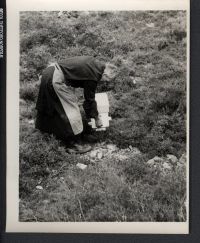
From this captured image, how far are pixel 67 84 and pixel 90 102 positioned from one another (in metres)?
0.10

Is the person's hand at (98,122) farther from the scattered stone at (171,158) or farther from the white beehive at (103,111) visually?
the scattered stone at (171,158)

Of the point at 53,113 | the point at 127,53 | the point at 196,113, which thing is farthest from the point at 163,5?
the point at 53,113

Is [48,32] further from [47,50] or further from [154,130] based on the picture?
[154,130]

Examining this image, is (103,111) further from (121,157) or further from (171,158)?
(171,158)

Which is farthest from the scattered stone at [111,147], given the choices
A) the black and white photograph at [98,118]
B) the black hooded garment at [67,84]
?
the black hooded garment at [67,84]

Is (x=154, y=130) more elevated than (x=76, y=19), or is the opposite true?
(x=76, y=19)

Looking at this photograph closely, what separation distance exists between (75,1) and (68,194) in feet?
2.09

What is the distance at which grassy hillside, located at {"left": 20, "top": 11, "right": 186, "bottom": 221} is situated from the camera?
132 centimetres

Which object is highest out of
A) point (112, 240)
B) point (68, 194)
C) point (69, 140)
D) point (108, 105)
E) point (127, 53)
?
point (127, 53)

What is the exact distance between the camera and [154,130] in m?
1.33

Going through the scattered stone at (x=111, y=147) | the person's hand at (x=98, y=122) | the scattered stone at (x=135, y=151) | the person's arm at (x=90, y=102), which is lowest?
the scattered stone at (x=135, y=151)

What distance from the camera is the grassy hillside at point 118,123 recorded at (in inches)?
51.9

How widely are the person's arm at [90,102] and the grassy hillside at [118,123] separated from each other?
47 millimetres

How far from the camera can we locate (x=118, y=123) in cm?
133
